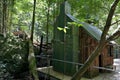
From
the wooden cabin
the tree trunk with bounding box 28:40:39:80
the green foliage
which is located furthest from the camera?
the wooden cabin

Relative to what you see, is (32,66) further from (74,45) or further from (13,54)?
(74,45)

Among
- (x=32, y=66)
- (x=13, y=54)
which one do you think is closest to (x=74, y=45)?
(x=32, y=66)

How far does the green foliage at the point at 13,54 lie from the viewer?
323 inches

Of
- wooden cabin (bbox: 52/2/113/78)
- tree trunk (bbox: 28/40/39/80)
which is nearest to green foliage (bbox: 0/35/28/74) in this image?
tree trunk (bbox: 28/40/39/80)

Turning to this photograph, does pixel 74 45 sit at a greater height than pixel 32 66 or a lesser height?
greater

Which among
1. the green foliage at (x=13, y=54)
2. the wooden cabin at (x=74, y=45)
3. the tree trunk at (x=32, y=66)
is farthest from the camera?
the wooden cabin at (x=74, y=45)

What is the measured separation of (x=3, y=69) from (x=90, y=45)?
14.5 ft

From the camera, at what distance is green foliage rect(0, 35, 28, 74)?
323 inches

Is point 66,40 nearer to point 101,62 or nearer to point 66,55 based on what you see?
point 66,55

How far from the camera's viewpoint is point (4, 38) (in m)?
8.71

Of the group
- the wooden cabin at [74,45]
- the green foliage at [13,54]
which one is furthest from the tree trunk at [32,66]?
the wooden cabin at [74,45]

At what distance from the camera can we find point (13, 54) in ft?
28.0

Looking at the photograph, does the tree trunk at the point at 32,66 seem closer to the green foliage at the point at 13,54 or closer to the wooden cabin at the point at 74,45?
the green foliage at the point at 13,54

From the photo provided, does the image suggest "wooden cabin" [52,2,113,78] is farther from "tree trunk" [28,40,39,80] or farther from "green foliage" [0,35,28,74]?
"green foliage" [0,35,28,74]
